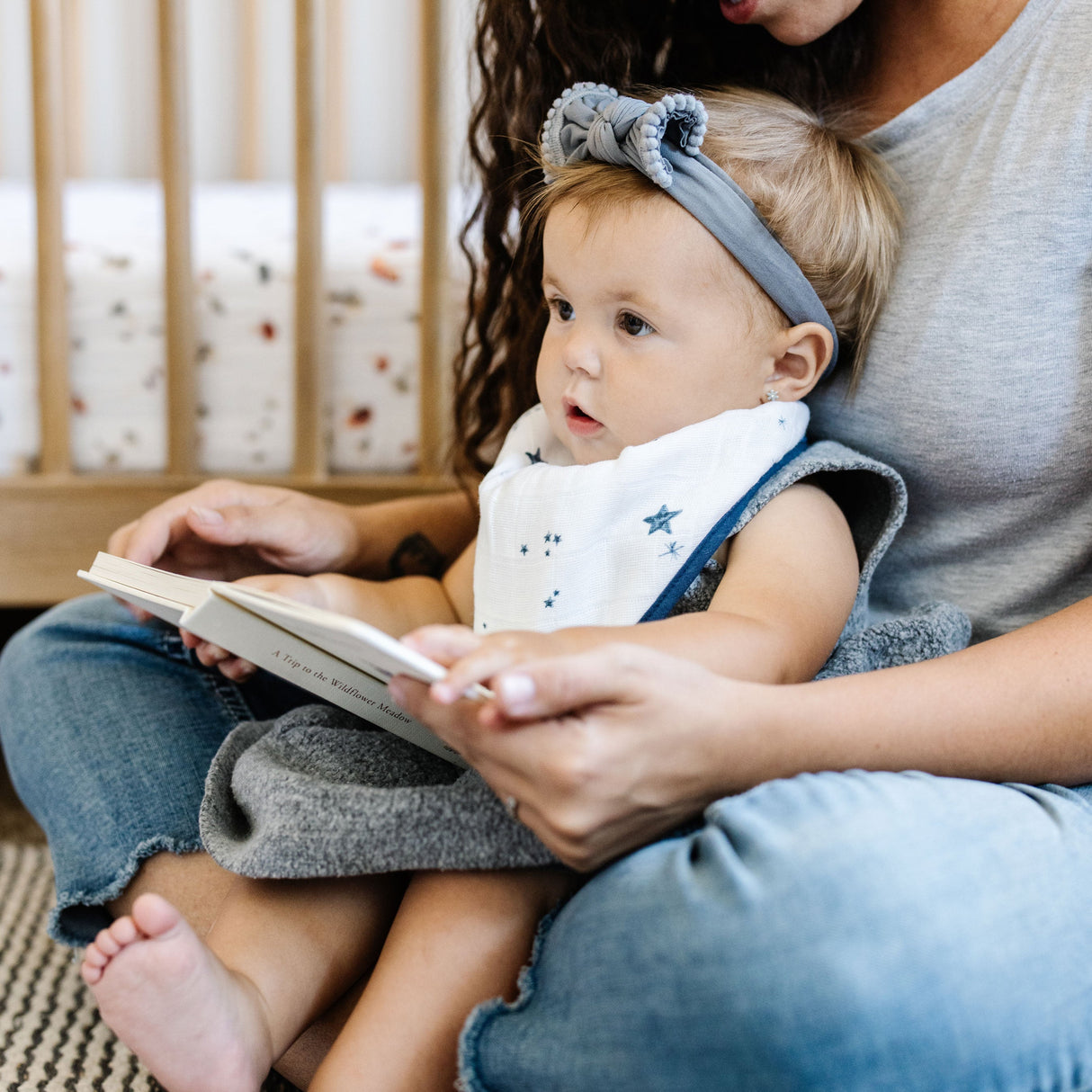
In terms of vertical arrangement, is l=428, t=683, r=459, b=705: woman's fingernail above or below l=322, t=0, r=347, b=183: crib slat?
A: below

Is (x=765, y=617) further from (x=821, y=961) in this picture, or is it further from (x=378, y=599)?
(x=378, y=599)

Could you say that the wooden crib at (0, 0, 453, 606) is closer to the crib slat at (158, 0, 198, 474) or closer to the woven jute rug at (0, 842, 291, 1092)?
the crib slat at (158, 0, 198, 474)

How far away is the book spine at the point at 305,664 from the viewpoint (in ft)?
2.02

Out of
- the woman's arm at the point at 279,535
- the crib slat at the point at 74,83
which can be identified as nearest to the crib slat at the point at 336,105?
the crib slat at the point at 74,83

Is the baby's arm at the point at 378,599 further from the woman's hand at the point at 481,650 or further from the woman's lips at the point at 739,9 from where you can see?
the woman's lips at the point at 739,9

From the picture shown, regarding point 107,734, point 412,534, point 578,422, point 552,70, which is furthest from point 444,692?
point 552,70

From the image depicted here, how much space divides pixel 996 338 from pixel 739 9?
32 cm

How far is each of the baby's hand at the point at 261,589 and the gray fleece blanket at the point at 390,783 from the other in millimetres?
64

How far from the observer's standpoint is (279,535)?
96 centimetres

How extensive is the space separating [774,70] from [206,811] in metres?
0.79

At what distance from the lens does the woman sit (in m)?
0.53

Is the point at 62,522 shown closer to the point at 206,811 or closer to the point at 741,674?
the point at 206,811

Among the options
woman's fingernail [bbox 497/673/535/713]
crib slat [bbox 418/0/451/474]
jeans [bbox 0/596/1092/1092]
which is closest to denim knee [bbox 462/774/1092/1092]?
jeans [bbox 0/596/1092/1092]

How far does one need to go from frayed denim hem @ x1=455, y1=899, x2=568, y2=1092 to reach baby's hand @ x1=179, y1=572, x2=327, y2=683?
0.35 metres
